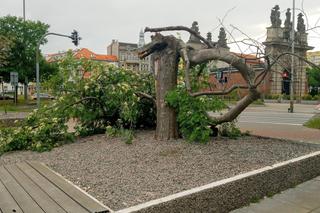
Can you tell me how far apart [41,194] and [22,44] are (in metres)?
37.0

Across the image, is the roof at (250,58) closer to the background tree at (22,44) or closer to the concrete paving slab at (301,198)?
the concrete paving slab at (301,198)

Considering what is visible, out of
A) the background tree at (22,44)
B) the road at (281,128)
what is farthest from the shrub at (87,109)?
the background tree at (22,44)

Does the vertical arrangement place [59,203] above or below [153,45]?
below

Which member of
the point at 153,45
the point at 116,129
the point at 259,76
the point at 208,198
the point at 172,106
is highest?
the point at 153,45

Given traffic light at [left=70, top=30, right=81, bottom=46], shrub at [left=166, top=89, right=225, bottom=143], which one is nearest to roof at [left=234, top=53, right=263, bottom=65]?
shrub at [left=166, top=89, right=225, bottom=143]

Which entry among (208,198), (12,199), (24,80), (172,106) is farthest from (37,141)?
(24,80)

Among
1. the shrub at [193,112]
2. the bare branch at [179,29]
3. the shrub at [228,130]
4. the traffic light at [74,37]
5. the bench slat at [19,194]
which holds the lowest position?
the bench slat at [19,194]

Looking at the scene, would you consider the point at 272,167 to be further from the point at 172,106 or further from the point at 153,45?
the point at 153,45

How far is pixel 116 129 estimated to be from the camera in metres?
8.23

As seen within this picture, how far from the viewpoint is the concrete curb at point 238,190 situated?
391 cm

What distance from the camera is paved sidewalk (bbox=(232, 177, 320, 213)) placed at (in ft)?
14.9

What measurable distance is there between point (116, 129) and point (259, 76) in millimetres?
3526

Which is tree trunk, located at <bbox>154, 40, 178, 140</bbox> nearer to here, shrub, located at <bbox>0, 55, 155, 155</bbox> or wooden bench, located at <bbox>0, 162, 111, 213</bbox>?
shrub, located at <bbox>0, 55, 155, 155</bbox>

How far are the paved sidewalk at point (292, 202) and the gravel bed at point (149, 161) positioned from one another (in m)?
0.58
